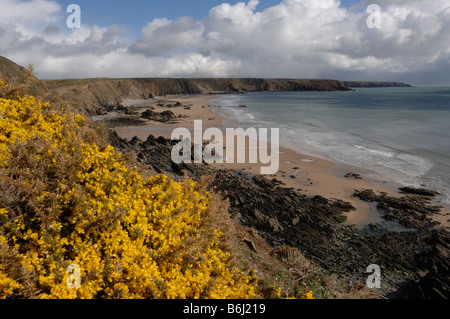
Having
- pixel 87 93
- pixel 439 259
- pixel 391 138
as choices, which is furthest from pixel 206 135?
pixel 87 93

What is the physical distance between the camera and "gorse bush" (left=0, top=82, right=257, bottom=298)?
12.3 ft

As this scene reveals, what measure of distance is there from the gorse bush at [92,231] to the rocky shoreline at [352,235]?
9.30 feet

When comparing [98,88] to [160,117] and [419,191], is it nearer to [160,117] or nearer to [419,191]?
[160,117]

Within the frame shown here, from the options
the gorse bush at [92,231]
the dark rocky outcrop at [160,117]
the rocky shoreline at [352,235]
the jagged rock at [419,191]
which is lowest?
the rocky shoreline at [352,235]

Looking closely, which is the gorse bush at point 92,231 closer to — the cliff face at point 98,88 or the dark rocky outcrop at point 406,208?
the cliff face at point 98,88

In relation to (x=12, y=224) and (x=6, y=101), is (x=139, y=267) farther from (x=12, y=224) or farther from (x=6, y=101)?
(x=6, y=101)

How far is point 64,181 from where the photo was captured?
488 centimetres

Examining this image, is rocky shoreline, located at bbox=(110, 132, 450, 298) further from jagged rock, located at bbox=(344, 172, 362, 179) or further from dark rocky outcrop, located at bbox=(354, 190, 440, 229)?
jagged rock, located at bbox=(344, 172, 362, 179)

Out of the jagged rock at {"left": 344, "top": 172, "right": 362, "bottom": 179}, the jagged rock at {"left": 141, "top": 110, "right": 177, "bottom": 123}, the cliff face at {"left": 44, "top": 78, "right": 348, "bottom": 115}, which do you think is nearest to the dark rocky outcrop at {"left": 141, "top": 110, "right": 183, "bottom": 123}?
the jagged rock at {"left": 141, "top": 110, "right": 177, "bottom": 123}

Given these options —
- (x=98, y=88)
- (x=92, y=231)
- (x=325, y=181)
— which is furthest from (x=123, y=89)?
(x=92, y=231)

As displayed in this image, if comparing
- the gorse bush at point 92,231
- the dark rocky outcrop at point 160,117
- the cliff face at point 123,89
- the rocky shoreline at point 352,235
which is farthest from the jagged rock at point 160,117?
the gorse bush at point 92,231

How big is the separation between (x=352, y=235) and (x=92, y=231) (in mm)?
11487

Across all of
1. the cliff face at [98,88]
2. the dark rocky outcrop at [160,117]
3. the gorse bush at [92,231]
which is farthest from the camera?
the dark rocky outcrop at [160,117]

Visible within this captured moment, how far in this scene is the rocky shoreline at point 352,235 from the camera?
32.1 feet
